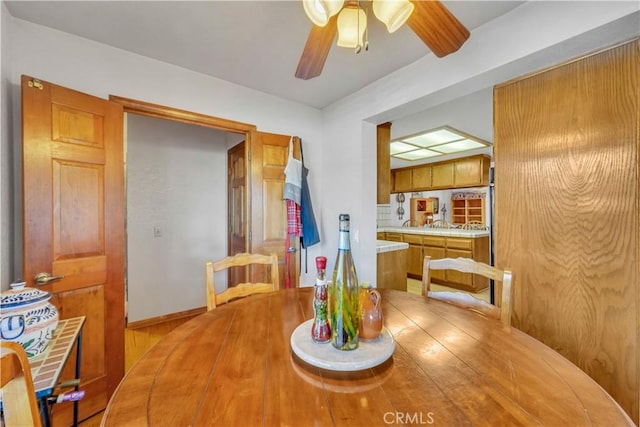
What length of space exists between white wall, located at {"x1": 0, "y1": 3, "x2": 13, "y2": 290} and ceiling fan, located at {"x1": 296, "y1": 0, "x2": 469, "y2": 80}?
62.8 inches

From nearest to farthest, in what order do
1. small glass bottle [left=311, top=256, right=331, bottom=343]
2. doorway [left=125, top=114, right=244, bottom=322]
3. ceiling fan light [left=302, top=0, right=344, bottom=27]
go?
small glass bottle [left=311, top=256, right=331, bottom=343] → ceiling fan light [left=302, top=0, right=344, bottom=27] → doorway [left=125, top=114, right=244, bottom=322]

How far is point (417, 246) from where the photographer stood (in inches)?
190

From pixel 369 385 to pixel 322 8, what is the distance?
4.15 ft

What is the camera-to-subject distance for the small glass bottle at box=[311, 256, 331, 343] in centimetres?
84

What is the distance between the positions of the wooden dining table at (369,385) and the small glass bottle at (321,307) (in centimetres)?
10

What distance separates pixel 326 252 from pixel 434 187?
3.47m

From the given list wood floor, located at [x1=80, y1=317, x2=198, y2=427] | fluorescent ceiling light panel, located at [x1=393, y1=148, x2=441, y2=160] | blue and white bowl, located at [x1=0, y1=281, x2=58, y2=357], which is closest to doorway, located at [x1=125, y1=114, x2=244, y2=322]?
wood floor, located at [x1=80, y1=317, x2=198, y2=427]

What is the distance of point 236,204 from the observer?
298 centimetres

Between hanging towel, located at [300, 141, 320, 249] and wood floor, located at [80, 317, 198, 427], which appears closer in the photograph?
wood floor, located at [80, 317, 198, 427]

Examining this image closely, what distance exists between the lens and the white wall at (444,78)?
125cm

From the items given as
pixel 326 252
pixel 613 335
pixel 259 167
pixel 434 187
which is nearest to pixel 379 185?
pixel 326 252

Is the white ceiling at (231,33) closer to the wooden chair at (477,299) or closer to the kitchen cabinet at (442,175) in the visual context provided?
Result: the wooden chair at (477,299)

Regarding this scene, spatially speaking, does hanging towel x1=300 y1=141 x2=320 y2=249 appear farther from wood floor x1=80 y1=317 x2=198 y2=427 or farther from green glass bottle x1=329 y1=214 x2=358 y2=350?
green glass bottle x1=329 y1=214 x2=358 y2=350

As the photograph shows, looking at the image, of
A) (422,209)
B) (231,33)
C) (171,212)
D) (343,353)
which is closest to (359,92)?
(231,33)
